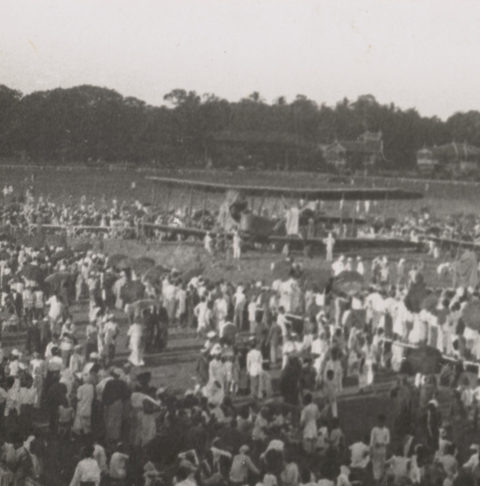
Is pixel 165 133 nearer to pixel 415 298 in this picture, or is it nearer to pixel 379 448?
pixel 415 298

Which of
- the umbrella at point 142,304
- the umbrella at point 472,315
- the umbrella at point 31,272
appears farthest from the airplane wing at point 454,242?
the umbrella at point 142,304

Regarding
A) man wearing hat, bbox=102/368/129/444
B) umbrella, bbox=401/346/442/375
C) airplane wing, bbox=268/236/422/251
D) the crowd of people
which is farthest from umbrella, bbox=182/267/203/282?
airplane wing, bbox=268/236/422/251

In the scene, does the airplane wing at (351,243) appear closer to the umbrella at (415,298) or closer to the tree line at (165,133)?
the umbrella at (415,298)

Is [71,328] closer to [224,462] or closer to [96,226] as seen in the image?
[224,462]

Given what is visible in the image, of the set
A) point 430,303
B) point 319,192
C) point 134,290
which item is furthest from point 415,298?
point 319,192

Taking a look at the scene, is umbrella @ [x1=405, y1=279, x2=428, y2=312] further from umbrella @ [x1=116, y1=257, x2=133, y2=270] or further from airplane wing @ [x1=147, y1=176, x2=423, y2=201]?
airplane wing @ [x1=147, y1=176, x2=423, y2=201]
